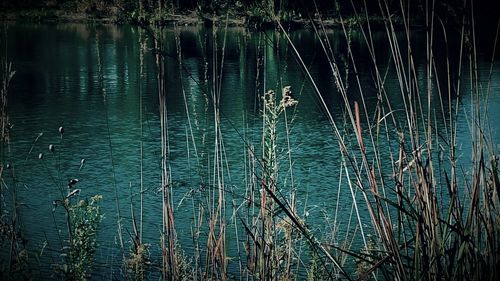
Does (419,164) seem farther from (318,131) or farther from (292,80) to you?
(292,80)

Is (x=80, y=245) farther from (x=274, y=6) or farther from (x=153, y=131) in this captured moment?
(x=153, y=131)

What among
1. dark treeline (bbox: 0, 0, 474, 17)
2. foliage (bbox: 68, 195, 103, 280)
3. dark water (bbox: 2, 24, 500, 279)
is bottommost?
dark water (bbox: 2, 24, 500, 279)

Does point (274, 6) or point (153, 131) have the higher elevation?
point (274, 6)

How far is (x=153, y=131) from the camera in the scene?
39.5 ft

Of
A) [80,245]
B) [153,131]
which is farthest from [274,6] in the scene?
[153,131]

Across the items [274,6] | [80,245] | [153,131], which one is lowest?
[153,131]

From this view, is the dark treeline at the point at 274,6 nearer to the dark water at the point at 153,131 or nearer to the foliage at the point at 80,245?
the dark water at the point at 153,131

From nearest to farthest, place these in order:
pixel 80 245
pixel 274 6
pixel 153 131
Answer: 1. pixel 274 6
2. pixel 80 245
3. pixel 153 131

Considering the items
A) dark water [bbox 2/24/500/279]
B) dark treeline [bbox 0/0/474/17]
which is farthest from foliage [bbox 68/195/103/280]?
dark treeline [bbox 0/0/474/17]

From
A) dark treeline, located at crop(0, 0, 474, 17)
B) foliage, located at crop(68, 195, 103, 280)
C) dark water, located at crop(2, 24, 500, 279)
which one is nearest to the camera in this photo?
dark treeline, located at crop(0, 0, 474, 17)

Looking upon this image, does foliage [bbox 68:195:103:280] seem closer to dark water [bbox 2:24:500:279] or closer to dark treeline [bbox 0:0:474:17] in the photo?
dark water [bbox 2:24:500:279]

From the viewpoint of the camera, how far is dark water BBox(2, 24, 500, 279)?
3.44m

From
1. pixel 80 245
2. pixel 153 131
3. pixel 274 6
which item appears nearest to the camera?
pixel 274 6

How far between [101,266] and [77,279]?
303cm
